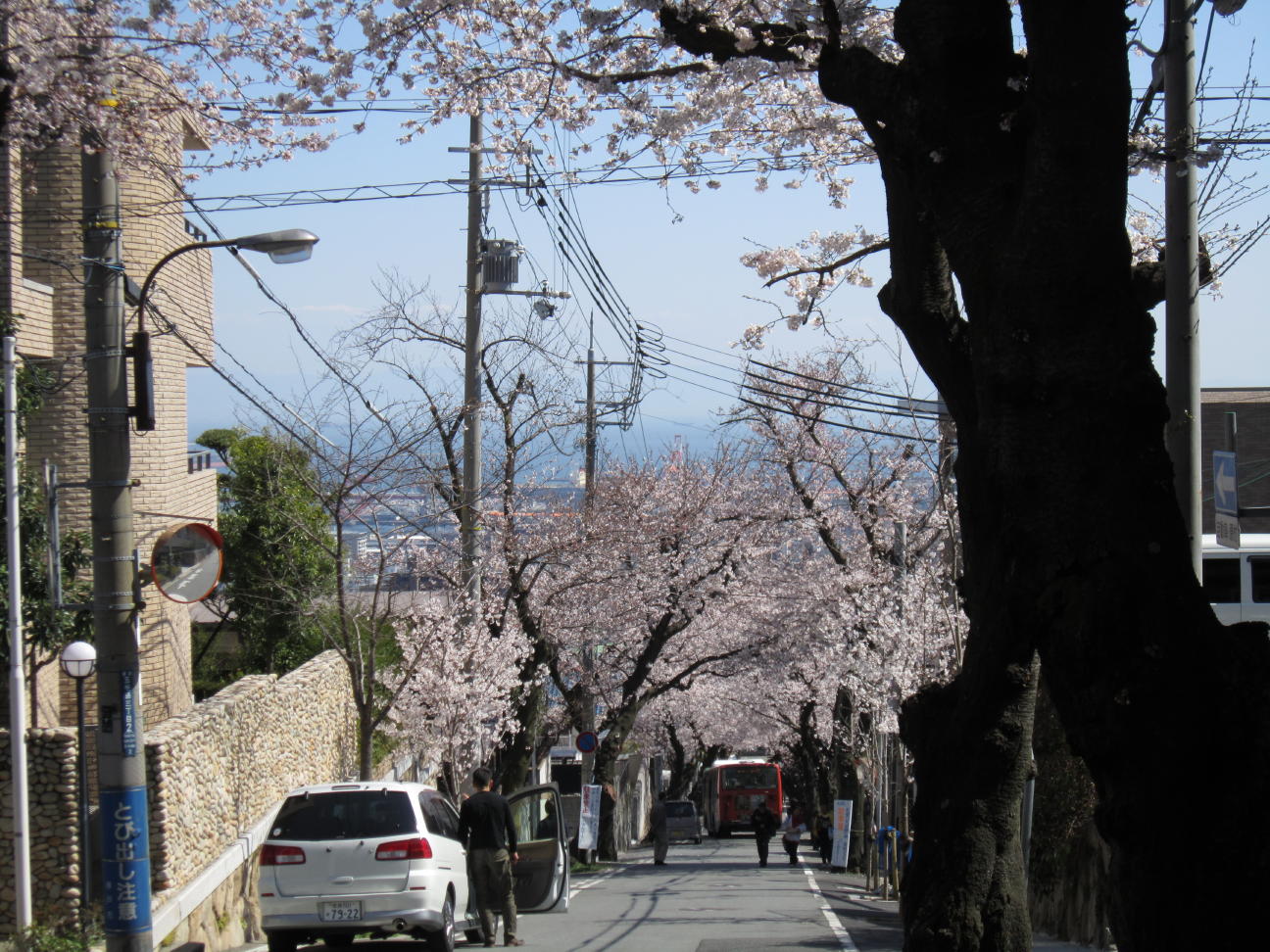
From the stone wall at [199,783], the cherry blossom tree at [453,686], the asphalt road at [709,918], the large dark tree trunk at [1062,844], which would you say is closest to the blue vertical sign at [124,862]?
the stone wall at [199,783]

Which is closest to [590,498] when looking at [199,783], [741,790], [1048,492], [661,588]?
[661,588]

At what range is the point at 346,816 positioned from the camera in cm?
1196

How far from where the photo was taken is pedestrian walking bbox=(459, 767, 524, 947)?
42.7ft

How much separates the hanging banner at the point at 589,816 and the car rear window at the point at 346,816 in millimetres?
16307

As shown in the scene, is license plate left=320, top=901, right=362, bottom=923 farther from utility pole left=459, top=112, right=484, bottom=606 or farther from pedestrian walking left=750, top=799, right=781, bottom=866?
pedestrian walking left=750, top=799, right=781, bottom=866

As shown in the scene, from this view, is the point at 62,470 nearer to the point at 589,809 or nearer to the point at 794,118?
the point at 794,118

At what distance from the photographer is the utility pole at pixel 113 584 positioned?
8.91 m

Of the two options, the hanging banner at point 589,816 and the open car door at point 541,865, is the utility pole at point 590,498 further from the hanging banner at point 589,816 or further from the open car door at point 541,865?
the open car door at point 541,865

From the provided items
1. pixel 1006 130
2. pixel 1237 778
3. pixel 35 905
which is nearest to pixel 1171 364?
pixel 1006 130

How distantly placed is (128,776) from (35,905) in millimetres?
4178

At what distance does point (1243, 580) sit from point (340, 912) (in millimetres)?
26290

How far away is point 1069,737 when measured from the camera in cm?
489

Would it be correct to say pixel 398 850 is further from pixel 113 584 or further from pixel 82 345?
pixel 82 345

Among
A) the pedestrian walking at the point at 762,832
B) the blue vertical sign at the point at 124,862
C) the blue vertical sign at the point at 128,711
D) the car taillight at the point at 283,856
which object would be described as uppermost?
the blue vertical sign at the point at 128,711
